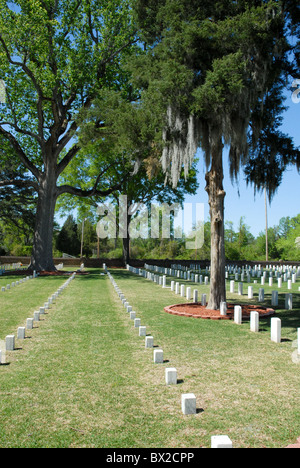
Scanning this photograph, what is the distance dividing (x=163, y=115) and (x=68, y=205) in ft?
101

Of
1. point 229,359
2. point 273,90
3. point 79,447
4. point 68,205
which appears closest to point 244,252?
point 68,205

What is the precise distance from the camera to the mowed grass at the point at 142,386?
3.97 m

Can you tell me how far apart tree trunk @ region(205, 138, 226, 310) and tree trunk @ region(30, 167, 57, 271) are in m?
18.5

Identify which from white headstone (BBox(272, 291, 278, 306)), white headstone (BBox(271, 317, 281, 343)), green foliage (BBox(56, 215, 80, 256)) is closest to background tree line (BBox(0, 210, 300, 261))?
green foliage (BBox(56, 215, 80, 256))

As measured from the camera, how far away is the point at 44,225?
27.8m

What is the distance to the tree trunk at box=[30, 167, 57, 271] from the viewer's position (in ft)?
90.9

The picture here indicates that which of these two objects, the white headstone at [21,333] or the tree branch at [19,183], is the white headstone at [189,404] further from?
the tree branch at [19,183]

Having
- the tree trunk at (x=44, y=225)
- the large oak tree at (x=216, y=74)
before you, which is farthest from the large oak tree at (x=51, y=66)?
the large oak tree at (x=216, y=74)

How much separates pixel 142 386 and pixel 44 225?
77.9 feet

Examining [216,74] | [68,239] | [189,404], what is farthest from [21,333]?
[68,239]

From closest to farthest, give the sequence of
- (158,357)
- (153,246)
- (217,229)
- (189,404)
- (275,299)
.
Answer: (189,404) → (158,357) → (217,229) → (275,299) → (153,246)

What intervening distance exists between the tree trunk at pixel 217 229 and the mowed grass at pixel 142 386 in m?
1.60

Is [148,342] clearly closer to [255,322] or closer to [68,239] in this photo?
[255,322]

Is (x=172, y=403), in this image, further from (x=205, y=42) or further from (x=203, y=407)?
(x=205, y=42)
